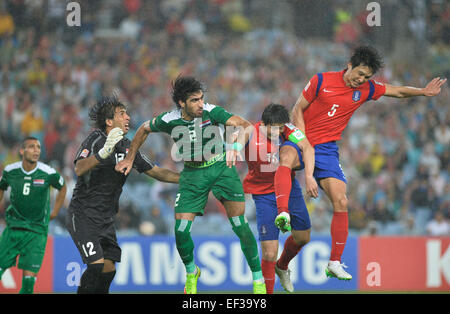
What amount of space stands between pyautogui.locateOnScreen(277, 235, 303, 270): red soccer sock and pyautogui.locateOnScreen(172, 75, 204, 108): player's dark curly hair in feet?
7.21

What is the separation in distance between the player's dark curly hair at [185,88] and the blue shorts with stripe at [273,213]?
60.2 inches

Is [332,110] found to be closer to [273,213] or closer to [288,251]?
[273,213]

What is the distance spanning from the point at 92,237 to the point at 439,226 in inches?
346

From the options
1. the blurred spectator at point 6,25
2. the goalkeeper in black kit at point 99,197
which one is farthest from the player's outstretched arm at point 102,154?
the blurred spectator at point 6,25

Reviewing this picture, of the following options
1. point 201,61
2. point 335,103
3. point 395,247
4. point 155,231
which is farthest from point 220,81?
point 335,103

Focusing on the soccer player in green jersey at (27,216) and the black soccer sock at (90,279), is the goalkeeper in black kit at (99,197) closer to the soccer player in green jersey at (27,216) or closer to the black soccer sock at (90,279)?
the black soccer sock at (90,279)

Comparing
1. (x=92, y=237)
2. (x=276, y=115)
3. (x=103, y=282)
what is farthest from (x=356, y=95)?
(x=103, y=282)

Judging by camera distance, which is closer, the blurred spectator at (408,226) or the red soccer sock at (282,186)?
the red soccer sock at (282,186)

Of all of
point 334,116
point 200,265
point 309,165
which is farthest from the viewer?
point 200,265

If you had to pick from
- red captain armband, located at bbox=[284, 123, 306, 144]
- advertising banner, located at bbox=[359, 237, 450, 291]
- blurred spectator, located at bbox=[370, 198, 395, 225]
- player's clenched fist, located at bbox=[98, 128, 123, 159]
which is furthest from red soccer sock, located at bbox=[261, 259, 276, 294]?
blurred spectator, located at bbox=[370, 198, 395, 225]

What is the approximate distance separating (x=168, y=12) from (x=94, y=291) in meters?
12.6

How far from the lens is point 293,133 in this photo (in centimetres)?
700

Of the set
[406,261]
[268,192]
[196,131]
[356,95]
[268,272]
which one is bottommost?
[268,272]

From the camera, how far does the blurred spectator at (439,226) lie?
43.3 ft
